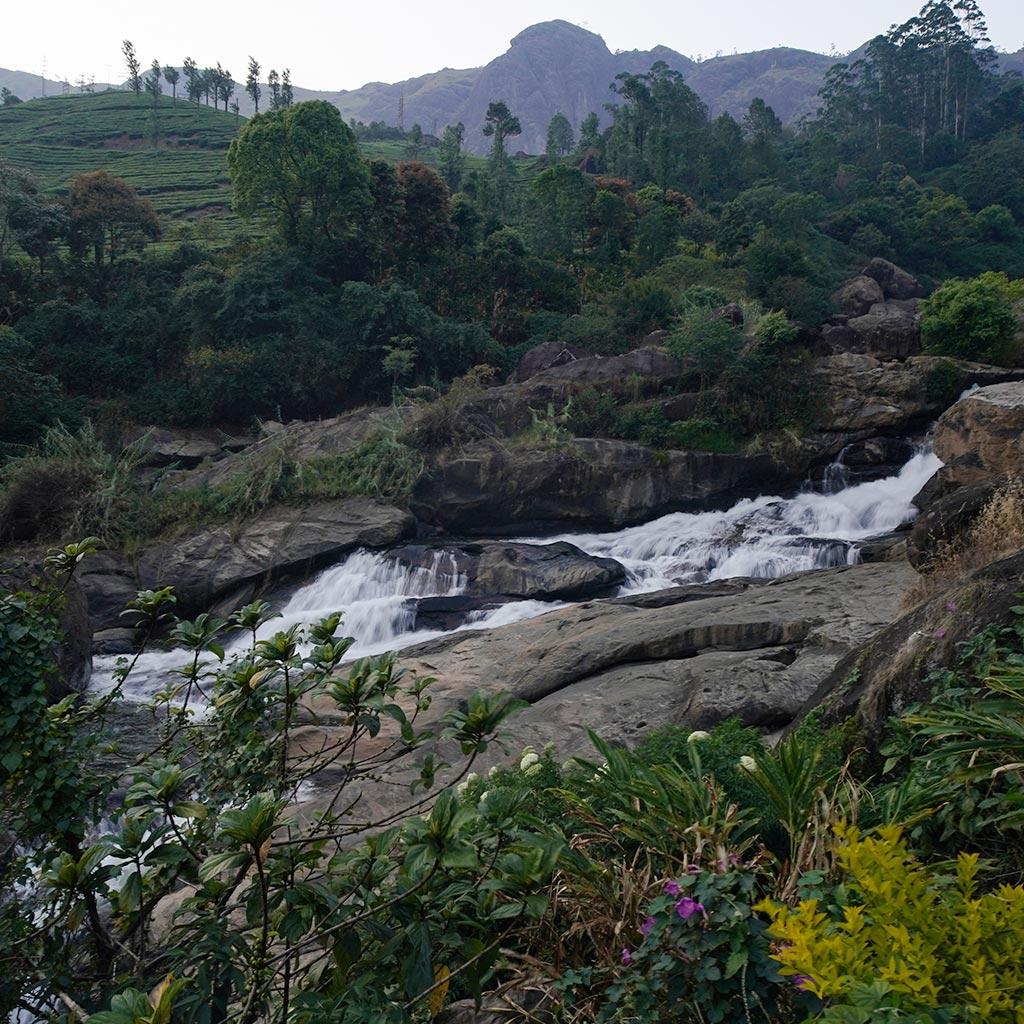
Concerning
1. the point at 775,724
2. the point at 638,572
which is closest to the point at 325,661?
the point at 775,724

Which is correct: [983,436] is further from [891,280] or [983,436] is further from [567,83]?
[567,83]

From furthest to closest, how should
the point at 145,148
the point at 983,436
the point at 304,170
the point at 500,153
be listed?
the point at 145,148
the point at 500,153
the point at 304,170
the point at 983,436

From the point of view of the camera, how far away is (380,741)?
757 cm

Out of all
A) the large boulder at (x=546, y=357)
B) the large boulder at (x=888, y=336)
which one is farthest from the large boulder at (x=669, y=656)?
Result: the large boulder at (x=546, y=357)

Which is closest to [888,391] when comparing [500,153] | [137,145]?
[500,153]

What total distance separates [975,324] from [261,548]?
16.7 m

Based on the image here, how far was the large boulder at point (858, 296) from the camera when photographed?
27.7 m

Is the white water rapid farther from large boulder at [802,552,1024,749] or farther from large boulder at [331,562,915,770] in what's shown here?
large boulder at [802,552,1024,749]

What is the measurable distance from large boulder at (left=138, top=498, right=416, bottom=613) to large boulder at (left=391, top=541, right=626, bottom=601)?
46.2 inches

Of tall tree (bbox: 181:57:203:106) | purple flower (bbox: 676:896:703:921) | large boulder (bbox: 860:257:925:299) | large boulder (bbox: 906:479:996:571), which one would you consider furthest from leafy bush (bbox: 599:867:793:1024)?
tall tree (bbox: 181:57:203:106)

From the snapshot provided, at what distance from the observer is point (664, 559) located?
14602mm

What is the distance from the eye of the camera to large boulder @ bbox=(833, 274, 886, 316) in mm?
27703

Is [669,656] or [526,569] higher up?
[669,656]

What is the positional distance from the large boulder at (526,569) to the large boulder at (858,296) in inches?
716
